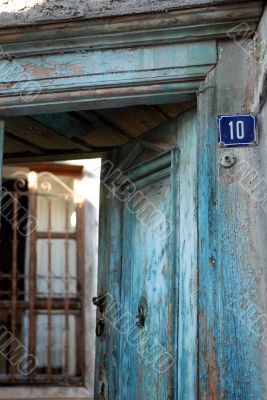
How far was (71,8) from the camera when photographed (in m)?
3.08

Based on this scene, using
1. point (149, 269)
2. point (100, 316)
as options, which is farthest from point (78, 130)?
point (100, 316)

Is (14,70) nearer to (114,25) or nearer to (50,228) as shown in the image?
(114,25)

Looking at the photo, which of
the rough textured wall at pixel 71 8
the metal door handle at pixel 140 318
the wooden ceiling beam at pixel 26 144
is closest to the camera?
the rough textured wall at pixel 71 8

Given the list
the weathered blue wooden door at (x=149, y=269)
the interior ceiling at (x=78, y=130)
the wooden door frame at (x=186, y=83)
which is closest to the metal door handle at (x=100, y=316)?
the weathered blue wooden door at (x=149, y=269)

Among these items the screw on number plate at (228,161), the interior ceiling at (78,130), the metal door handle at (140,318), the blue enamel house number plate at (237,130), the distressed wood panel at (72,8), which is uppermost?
the distressed wood panel at (72,8)

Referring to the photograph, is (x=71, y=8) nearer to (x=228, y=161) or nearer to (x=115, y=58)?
(x=115, y=58)

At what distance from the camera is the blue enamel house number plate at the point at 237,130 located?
2855 mm

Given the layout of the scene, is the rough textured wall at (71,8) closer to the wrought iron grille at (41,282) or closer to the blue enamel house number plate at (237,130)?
the blue enamel house number plate at (237,130)

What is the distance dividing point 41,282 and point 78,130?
382 cm

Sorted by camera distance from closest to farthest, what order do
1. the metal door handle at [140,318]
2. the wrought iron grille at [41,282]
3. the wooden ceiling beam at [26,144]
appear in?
the metal door handle at [140,318], the wooden ceiling beam at [26,144], the wrought iron grille at [41,282]

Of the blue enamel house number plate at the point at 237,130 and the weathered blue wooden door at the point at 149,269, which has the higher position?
the blue enamel house number plate at the point at 237,130

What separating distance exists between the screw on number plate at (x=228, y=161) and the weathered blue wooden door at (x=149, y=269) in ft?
1.01

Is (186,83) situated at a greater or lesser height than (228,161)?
greater

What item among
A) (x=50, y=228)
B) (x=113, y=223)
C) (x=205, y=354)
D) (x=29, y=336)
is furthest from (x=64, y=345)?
(x=205, y=354)
